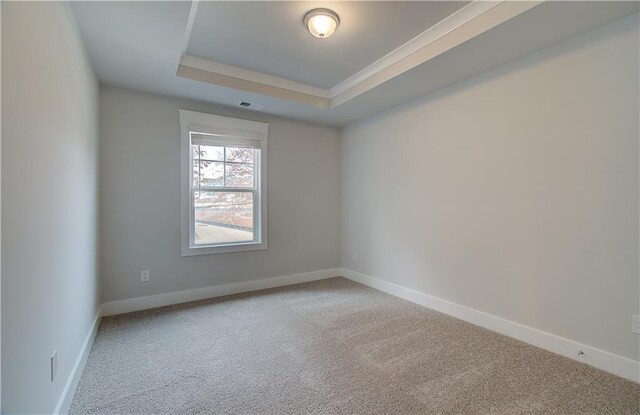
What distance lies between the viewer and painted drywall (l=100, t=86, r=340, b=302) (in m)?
3.18

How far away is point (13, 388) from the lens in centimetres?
110

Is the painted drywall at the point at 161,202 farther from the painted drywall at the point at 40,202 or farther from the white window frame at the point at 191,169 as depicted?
the painted drywall at the point at 40,202

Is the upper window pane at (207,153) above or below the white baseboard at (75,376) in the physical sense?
above

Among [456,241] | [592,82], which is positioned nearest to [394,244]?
[456,241]

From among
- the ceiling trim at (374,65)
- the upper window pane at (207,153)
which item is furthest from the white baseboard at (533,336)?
the upper window pane at (207,153)

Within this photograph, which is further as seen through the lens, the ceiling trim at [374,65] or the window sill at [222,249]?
the window sill at [222,249]

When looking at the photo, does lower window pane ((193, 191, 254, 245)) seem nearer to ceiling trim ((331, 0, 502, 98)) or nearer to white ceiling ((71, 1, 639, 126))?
white ceiling ((71, 1, 639, 126))

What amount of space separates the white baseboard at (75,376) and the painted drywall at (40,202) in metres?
0.07

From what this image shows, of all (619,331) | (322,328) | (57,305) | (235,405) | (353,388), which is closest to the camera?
(57,305)

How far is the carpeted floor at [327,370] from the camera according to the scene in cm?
177

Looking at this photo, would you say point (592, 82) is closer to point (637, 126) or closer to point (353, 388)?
point (637, 126)

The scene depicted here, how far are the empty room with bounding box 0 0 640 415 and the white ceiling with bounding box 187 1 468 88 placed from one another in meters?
0.02

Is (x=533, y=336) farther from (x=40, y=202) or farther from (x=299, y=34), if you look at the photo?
(x=40, y=202)

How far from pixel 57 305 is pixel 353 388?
177cm
